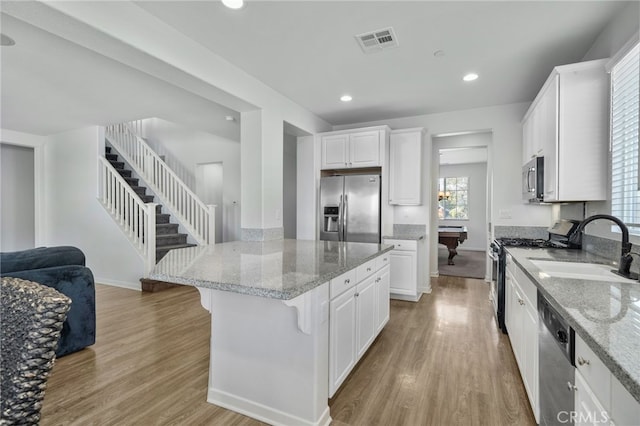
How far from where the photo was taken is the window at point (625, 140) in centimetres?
191

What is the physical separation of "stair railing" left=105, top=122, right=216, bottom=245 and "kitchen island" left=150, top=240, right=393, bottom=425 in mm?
3668

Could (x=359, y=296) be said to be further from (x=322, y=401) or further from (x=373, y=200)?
(x=373, y=200)

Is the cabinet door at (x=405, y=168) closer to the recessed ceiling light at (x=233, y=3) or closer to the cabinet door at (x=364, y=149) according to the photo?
the cabinet door at (x=364, y=149)

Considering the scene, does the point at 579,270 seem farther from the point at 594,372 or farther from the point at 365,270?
the point at 365,270

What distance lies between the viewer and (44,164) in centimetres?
574

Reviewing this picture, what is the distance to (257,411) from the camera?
183 centimetres

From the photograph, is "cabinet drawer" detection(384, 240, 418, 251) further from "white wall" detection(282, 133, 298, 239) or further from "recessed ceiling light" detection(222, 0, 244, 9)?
"recessed ceiling light" detection(222, 0, 244, 9)

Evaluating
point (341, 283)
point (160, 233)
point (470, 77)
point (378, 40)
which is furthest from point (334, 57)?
point (160, 233)

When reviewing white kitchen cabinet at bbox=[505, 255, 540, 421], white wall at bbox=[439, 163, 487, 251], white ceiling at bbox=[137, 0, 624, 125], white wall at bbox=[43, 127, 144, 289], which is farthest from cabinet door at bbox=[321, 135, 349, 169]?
white wall at bbox=[439, 163, 487, 251]

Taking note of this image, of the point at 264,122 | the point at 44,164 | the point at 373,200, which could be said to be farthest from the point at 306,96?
the point at 44,164

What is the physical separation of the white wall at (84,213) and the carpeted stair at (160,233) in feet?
1.23

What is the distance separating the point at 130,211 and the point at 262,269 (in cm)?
429

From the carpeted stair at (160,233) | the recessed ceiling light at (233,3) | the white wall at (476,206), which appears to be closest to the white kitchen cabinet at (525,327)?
the recessed ceiling light at (233,3)

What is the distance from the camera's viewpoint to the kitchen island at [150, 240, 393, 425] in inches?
62.9
